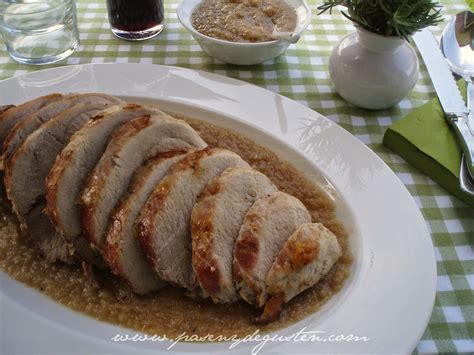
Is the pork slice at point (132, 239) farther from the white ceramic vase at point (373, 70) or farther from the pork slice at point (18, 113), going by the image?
the white ceramic vase at point (373, 70)

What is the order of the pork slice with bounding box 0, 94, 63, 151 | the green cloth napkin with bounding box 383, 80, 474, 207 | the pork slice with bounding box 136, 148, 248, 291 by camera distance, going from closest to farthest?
the pork slice with bounding box 136, 148, 248, 291 → the pork slice with bounding box 0, 94, 63, 151 → the green cloth napkin with bounding box 383, 80, 474, 207

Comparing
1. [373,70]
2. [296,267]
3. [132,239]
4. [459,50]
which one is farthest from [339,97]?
[132,239]


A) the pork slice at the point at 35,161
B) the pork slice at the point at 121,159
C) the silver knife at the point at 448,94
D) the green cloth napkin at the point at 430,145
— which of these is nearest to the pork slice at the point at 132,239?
the pork slice at the point at 121,159

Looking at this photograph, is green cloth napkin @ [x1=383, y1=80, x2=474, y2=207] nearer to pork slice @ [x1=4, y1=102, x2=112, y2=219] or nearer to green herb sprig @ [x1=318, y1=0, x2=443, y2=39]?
green herb sprig @ [x1=318, y1=0, x2=443, y2=39]

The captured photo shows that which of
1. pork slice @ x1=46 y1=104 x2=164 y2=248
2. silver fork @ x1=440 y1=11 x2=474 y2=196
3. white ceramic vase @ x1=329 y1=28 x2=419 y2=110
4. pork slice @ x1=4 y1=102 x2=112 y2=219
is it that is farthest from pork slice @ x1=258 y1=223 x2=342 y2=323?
silver fork @ x1=440 y1=11 x2=474 y2=196

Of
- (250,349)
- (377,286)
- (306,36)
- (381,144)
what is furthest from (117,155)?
(306,36)

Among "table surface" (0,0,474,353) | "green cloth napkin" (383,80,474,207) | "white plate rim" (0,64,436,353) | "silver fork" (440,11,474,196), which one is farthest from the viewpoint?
"silver fork" (440,11,474,196)

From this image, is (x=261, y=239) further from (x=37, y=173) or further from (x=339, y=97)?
(x=339, y=97)
